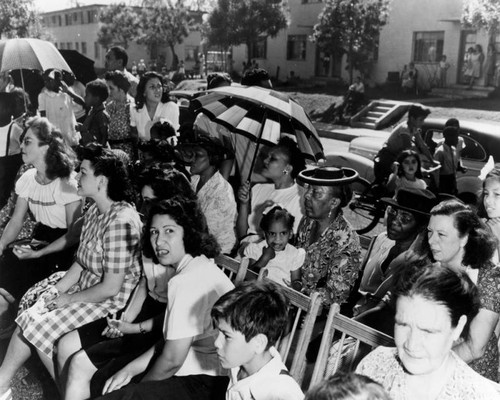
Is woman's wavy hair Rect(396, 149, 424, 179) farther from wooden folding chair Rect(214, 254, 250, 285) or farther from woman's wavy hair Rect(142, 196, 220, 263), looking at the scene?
woman's wavy hair Rect(142, 196, 220, 263)

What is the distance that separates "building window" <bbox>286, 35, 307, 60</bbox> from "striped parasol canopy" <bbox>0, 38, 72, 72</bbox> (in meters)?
21.2

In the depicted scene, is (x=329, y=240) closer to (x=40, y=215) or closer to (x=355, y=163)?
(x=40, y=215)

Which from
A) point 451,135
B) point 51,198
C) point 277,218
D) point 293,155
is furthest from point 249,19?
point 277,218

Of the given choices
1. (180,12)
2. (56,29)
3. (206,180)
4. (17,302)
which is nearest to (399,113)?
(206,180)

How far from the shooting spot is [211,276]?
3166 mm

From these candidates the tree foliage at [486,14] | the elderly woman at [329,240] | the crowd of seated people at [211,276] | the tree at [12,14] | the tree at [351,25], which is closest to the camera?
the crowd of seated people at [211,276]

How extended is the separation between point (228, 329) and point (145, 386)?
703 mm

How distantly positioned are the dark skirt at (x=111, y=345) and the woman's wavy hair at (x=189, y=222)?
1.81 ft

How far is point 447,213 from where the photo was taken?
10.00 feet

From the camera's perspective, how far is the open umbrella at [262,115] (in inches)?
184

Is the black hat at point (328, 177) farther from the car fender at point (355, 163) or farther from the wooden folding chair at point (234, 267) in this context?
the car fender at point (355, 163)

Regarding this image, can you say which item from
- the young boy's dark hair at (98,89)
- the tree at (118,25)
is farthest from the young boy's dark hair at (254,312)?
the tree at (118,25)

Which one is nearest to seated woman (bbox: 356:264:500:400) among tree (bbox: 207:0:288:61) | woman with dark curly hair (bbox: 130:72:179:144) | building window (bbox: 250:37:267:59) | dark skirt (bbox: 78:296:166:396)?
dark skirt (bbox: 78:296:166:396)

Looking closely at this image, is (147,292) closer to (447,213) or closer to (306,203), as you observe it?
(306,203)
